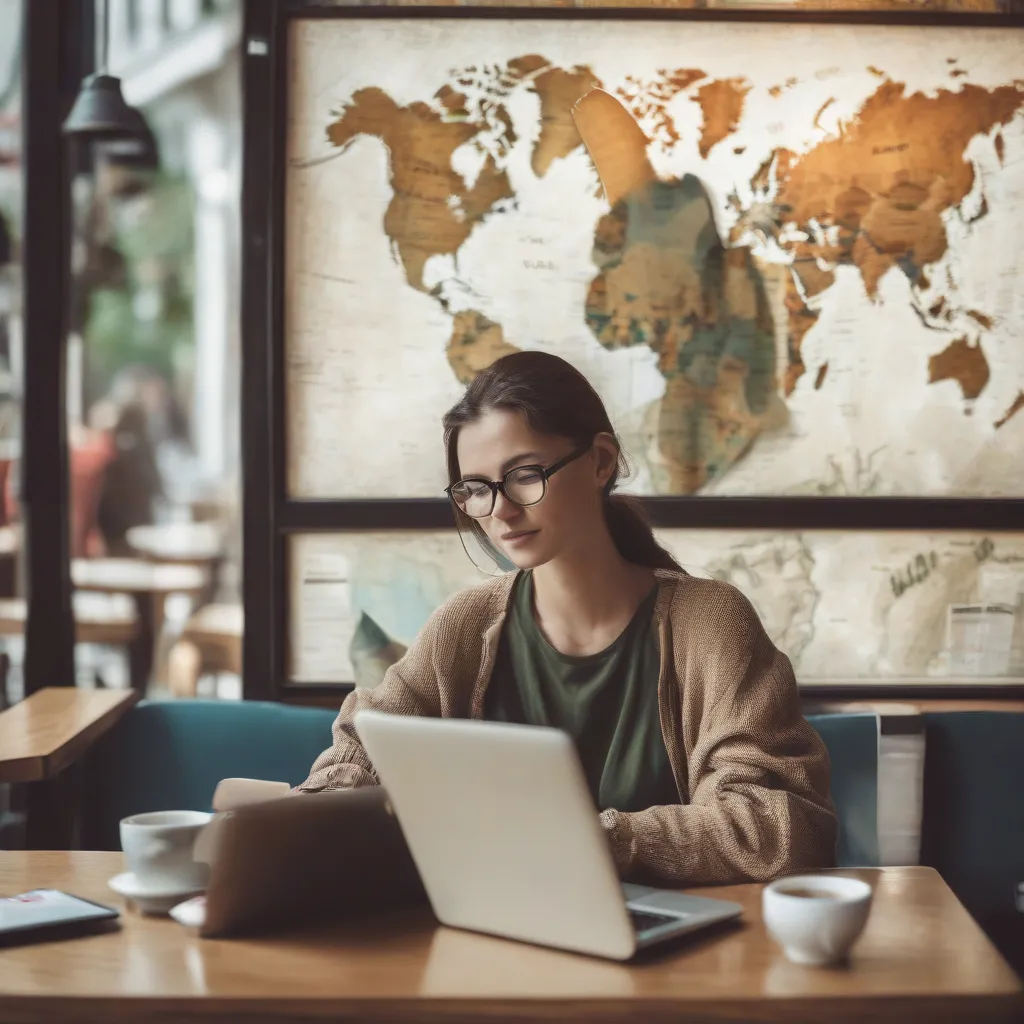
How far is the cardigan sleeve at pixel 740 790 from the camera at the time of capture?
1445 mm

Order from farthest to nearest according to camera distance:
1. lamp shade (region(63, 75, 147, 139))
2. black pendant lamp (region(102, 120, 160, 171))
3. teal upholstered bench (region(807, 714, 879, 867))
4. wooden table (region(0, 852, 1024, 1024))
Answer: black pendant lamp (region(102, 120, 160, 171))
lamp shade (region(63, 75, 147, 139))
teal upholstered bench (region(807, 714, 879, 867))
wooden table (region(0, 852, 1024, 1024))

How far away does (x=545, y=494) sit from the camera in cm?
177

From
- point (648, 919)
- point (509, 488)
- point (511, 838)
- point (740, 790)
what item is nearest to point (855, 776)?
point (740, 790)

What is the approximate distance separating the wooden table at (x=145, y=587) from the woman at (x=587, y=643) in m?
1.23

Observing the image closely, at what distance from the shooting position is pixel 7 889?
4.60 feet

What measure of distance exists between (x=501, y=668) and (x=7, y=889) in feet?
2.48

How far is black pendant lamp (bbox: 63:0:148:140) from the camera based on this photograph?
8.41 feet

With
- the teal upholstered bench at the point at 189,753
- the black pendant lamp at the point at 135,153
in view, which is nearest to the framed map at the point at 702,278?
the black pendant lamp at the point at 135,153

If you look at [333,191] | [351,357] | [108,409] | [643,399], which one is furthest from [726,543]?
[108,409]

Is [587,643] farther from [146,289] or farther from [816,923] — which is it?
[146,289]

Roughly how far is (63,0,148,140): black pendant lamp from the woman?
1.16 metres

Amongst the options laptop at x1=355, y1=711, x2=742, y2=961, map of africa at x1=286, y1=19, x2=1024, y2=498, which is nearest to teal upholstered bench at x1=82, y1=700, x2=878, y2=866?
map of africa at x1=286, y1=19, x2=1024, y2=498

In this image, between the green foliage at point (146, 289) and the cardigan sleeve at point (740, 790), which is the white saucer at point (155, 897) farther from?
the green foliage at point (146, 289)

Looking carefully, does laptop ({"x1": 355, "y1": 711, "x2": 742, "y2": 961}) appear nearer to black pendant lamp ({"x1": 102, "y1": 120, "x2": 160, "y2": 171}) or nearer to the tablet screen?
the tablet screen
